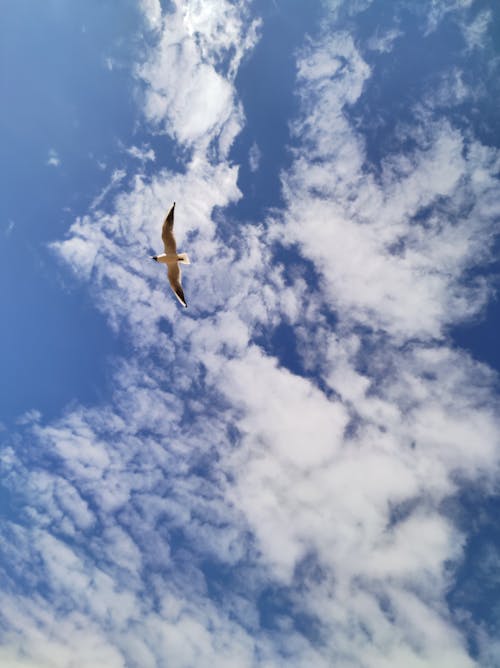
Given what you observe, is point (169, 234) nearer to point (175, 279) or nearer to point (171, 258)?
point (171, 258)

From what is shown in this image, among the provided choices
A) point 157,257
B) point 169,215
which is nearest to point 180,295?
point 157,257

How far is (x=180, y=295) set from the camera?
21141 millimetres

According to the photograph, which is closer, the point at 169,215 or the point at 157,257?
the point at 169,215

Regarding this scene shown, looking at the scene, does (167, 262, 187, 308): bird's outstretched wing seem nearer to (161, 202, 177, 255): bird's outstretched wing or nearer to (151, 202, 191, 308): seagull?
(151, 202, 191, 308): seagull

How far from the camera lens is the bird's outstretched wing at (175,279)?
20938mm

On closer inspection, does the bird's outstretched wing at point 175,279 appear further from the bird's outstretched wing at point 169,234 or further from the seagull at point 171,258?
the bird's outstretched wing at point 169,234

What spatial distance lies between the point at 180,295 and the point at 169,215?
3957mm

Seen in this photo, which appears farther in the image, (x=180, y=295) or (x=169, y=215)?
(x=180, y=295)

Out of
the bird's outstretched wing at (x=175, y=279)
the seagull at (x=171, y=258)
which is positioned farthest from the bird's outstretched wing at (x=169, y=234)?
the bird's outstretched wing at (x=175, y=279)

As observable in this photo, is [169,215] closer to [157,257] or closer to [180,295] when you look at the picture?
[157,257]

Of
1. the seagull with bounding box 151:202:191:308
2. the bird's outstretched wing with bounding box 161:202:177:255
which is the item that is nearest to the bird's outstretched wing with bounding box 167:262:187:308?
the seagull with bounding box 151:202:191:308

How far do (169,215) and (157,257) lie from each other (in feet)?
7.62

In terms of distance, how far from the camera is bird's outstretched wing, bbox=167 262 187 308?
20.9 m

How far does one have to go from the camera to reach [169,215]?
18.9 m
